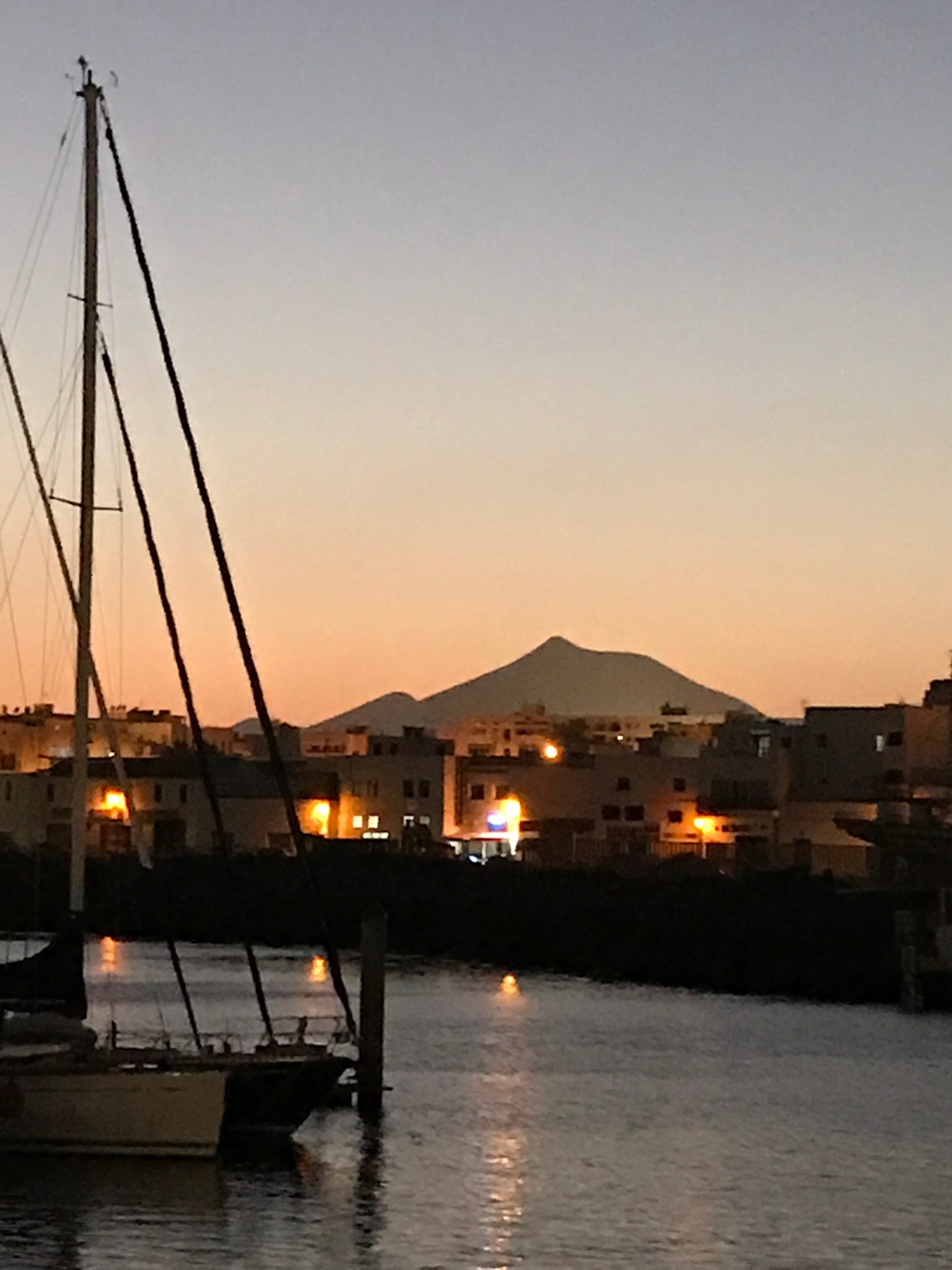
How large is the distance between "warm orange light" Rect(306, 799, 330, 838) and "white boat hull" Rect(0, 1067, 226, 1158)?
97.6 metres

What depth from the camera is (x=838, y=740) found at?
362 ft

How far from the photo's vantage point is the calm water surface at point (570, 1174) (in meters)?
31.2

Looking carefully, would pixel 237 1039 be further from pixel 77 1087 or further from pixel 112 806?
pixel 112 806

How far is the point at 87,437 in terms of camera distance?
36938mm

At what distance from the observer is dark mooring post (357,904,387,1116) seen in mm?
38312

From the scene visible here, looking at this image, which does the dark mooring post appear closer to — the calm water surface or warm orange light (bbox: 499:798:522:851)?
the calm water surface

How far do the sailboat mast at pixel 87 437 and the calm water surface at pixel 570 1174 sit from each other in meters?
5.37

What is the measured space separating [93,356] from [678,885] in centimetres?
5070

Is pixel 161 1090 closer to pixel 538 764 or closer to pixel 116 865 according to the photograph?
pixel 116 865

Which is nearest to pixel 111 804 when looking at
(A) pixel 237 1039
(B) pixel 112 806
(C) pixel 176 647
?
(B) pixel 112 806

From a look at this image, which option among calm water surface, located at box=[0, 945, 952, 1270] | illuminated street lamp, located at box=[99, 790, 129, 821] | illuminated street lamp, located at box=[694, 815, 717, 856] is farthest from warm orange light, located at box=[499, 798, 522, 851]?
calm water surface, located at box=[0, 945, 952, 1270]

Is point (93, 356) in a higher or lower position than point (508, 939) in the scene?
higher

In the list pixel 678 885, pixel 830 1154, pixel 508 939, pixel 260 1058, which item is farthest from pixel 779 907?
pixel 260 1058

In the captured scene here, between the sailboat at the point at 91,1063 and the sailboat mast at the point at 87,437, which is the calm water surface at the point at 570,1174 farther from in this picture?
the sailboat mast at the point at 87,437
